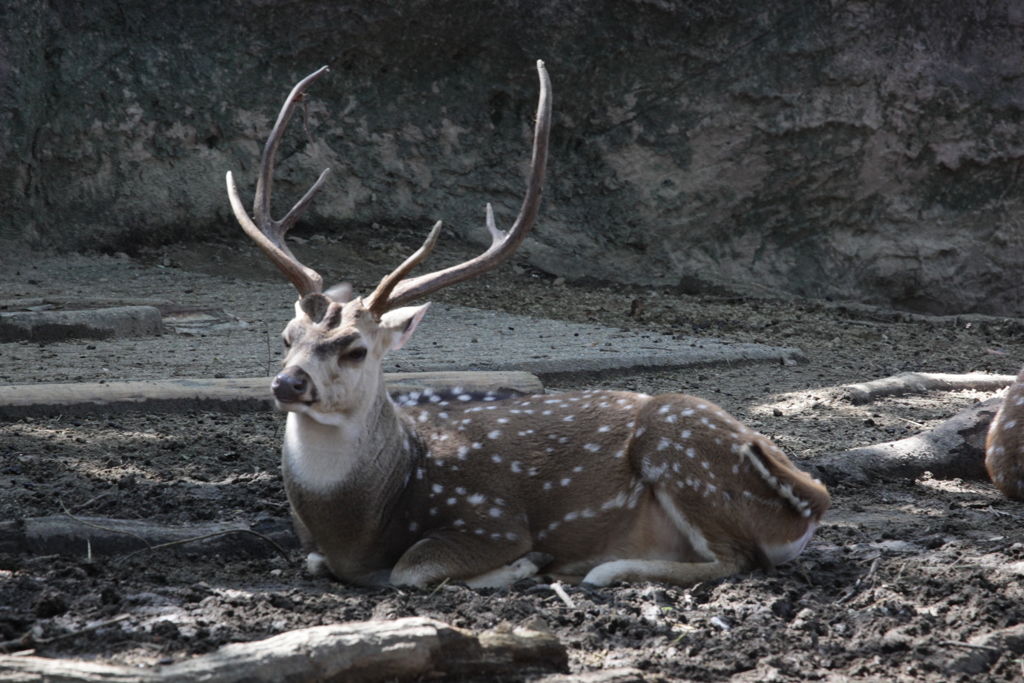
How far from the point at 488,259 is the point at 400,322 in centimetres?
46

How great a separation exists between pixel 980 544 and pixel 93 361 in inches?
196

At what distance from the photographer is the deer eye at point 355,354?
3.68m

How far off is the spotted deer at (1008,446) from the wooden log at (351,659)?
3.03 meters

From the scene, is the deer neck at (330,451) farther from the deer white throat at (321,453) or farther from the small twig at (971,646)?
the small twig at (971,646)

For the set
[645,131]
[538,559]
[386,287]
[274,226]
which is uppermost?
[645,131]

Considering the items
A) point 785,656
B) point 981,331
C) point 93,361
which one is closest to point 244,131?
point 93,361

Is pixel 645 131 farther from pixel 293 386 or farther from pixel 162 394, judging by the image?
pixel 293 386

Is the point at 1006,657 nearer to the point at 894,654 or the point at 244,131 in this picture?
the point at 894,654

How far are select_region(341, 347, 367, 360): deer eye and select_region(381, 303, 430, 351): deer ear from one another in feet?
0.68

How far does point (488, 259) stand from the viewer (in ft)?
13.7

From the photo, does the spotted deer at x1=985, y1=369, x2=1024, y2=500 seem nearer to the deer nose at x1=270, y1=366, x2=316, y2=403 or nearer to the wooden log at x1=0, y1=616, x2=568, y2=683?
the wooden log at x1=0, y1=616, x2=568, y2=683

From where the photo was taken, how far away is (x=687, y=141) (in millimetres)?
11219

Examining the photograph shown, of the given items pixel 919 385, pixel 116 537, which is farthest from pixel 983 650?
pixel 919 385

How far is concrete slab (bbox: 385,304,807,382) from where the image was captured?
695 centimetres
